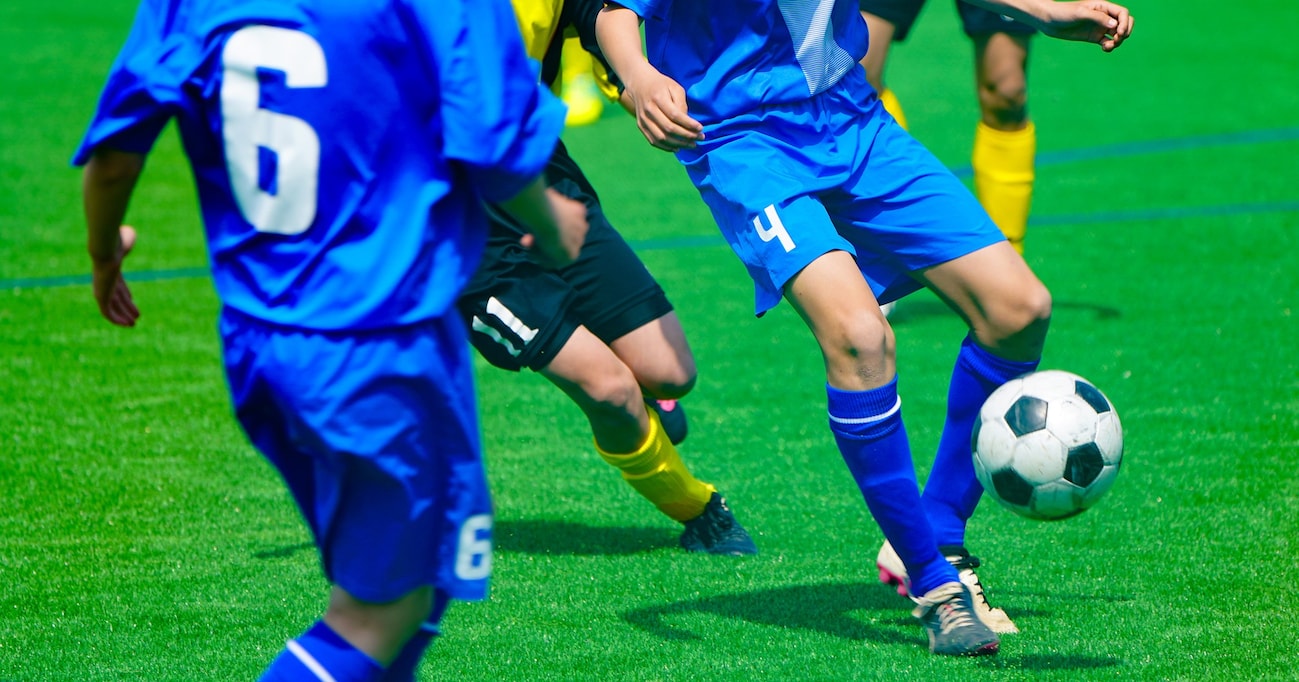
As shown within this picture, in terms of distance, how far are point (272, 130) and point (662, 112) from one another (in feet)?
3.86

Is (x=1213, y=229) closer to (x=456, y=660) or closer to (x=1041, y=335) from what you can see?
(x=1041, y=335)

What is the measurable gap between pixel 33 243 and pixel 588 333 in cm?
478

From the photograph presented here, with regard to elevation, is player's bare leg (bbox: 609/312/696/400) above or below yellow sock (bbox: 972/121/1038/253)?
above

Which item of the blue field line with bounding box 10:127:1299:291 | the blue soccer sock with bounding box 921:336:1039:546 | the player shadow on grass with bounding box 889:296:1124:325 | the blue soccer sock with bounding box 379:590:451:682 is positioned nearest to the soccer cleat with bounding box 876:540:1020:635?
the blue soccer sock with bounding box 921:336:1039:546

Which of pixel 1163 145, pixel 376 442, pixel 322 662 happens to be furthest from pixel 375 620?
pixel 1163 145

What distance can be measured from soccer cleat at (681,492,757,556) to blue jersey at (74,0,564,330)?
2.03m

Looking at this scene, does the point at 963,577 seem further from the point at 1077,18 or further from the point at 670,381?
the point at 1077,18

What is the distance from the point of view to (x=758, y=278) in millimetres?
3504

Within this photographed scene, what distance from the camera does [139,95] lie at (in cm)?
216

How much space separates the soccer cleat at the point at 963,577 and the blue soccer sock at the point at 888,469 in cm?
9

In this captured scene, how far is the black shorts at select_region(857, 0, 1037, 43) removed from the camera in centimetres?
609

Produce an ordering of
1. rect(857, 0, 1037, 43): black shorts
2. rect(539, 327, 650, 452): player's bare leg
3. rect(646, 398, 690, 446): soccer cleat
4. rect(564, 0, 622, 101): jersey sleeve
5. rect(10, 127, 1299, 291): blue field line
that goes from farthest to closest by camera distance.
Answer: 1. rect(10, 127, 1299, 291): blue field line
2. rect(857, 0, 1037, 43): black shorts
3. rect(646, 398, 690, 446): soccer cleat
4. rect(564, 0, 622, 101): jersey sleeve
5. rect(539, 327, 650, 452): player's bare leg

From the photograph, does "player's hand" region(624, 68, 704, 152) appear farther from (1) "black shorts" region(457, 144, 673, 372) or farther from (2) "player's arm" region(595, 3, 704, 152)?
(1) "black shorts" region(457, 144, 673, 372)

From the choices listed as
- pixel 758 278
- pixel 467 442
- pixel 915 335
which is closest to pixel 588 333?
pixel 758 278
